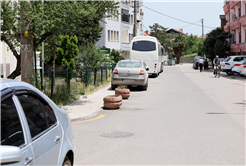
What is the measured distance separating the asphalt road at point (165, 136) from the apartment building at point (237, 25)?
34.1 metres

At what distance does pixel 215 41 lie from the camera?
54969 millimetres

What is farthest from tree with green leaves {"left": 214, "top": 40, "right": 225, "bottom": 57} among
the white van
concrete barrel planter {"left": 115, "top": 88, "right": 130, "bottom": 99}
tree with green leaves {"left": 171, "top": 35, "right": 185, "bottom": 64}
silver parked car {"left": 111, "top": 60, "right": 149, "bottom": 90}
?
tree with green leaves {"left": 171, "top": 35, "right": 185, "bottom": 64}

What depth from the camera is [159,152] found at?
6.57 m

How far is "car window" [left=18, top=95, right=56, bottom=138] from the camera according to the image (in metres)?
3.33

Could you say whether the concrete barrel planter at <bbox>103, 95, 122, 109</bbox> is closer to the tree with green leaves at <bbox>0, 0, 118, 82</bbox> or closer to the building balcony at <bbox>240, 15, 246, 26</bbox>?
the tree with green leaves at <bbox>0, 0, 118, 82</bbox>

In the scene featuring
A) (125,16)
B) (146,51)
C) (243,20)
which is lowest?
(146,51)

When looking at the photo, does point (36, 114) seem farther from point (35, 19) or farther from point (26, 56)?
point (26, 56)

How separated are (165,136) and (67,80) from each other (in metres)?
7.91

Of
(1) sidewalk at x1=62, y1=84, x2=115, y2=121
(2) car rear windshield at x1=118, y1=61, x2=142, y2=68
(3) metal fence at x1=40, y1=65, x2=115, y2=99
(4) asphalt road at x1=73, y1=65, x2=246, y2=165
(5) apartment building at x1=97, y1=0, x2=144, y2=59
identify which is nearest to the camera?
(4) asphalt road at x1=73, y1=65, x2=246, y2=165

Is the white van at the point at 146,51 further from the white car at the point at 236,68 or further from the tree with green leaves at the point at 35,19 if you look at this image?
the tree with green leaves at the point at 35,19

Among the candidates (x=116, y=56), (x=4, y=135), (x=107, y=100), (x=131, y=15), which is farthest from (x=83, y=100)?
(x=131, y=15)

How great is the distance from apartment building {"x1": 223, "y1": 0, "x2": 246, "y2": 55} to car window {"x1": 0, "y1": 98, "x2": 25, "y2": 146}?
143 feet

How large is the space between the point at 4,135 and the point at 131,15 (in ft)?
213

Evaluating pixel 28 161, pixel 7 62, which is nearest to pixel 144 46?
pixel 7 62
